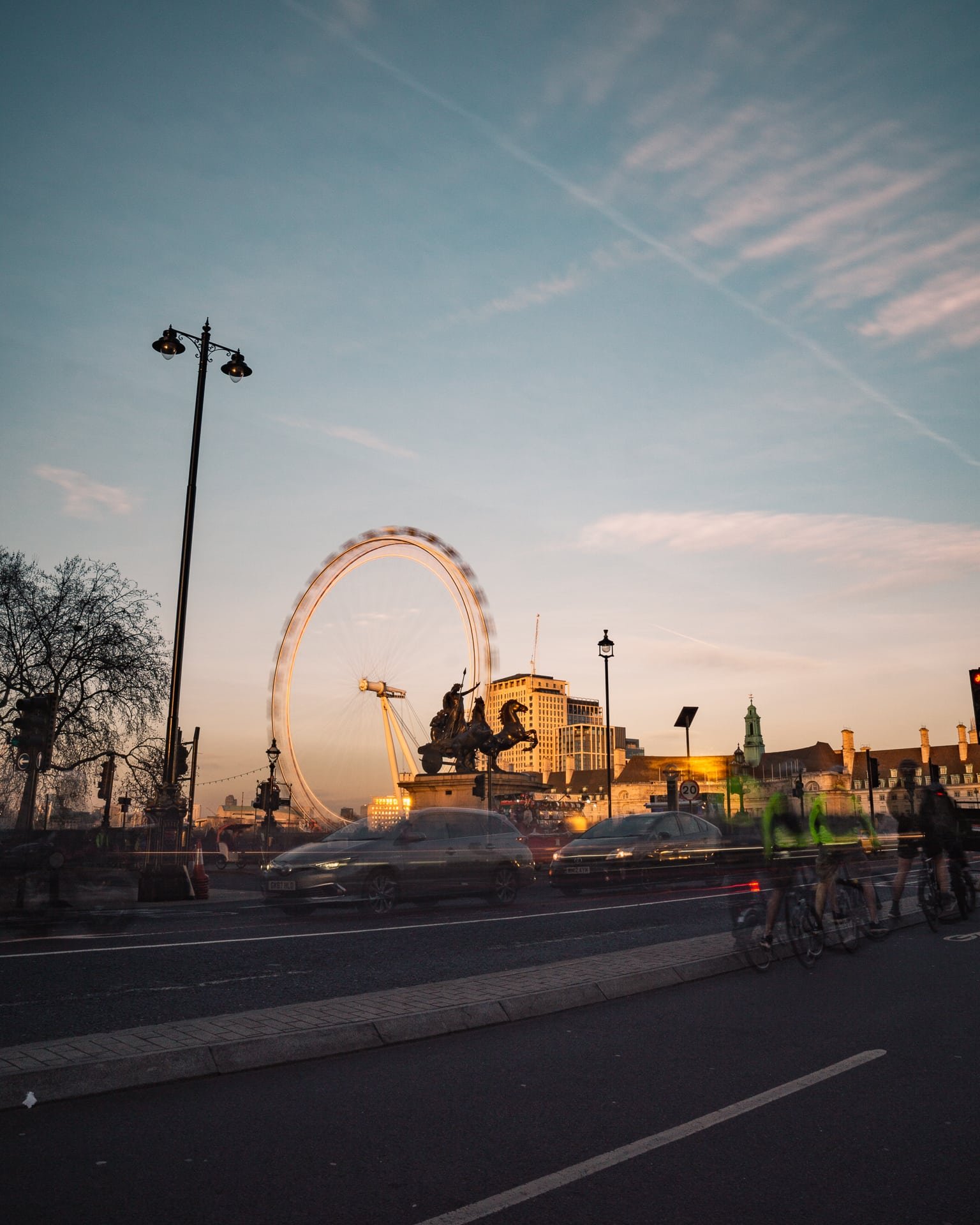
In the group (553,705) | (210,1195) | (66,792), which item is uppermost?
(553,705)

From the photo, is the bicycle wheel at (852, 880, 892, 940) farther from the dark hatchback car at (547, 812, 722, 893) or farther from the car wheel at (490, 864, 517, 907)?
the dark hatchback car at (547, 812, 722, 893)

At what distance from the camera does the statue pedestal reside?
42.3 metres

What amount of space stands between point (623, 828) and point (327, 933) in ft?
29.9

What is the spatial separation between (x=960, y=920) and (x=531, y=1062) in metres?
9.10

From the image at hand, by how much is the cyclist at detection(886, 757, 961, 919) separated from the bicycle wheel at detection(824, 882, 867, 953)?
4.32ft

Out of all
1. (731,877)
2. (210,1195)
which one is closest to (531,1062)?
(210,1195)

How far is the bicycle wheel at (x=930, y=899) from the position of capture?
1241 centimetres

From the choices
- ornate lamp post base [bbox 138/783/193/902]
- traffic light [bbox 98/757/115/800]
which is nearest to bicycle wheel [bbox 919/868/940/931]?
ornate lamp post base [bbox 138/783/193/902]

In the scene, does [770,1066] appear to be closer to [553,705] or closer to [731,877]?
[731,877]

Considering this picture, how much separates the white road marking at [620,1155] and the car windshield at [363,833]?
35.9 feet

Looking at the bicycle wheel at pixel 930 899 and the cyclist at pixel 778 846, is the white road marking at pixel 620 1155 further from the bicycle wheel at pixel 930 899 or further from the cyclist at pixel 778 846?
the bicycle wheel at pixel 930 899

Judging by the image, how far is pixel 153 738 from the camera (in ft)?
131

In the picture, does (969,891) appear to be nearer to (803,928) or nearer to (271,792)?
(803,928)

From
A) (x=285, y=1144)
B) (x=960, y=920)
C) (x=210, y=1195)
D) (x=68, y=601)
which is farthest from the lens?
(x=68, y=601)
